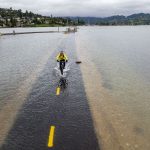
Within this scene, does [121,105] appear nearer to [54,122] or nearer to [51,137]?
[54,122]

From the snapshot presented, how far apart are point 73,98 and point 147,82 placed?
1055 centimetres

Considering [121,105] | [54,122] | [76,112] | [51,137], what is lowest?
[121,105]

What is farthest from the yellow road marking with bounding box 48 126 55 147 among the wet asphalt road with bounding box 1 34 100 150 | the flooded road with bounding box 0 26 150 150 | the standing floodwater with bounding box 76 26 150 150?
the standing floodwater with bounding box 76 26 150 150

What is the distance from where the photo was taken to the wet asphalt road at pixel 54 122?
14641 millimetres

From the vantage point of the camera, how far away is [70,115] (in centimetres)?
1878

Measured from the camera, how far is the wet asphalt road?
14641 mm

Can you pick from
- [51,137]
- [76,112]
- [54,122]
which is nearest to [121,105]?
[76,112]

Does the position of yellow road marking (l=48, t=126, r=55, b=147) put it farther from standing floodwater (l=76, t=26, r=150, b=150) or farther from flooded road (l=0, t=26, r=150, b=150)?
standing floodwater (l=76, t=26, r=150, b=150)

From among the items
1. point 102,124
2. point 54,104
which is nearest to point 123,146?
point 102,124

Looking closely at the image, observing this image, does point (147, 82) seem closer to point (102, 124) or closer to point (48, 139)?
point (102, 124)

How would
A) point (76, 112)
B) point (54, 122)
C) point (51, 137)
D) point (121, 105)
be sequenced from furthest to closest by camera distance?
point (121, 105) < point (76, 112) < point (54, 122) < point (51, 137)

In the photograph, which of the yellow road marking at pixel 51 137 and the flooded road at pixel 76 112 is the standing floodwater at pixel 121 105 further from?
the yellow road marking at pixel 51 137

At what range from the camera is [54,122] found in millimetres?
17438

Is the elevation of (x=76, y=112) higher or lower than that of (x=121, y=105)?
higher
